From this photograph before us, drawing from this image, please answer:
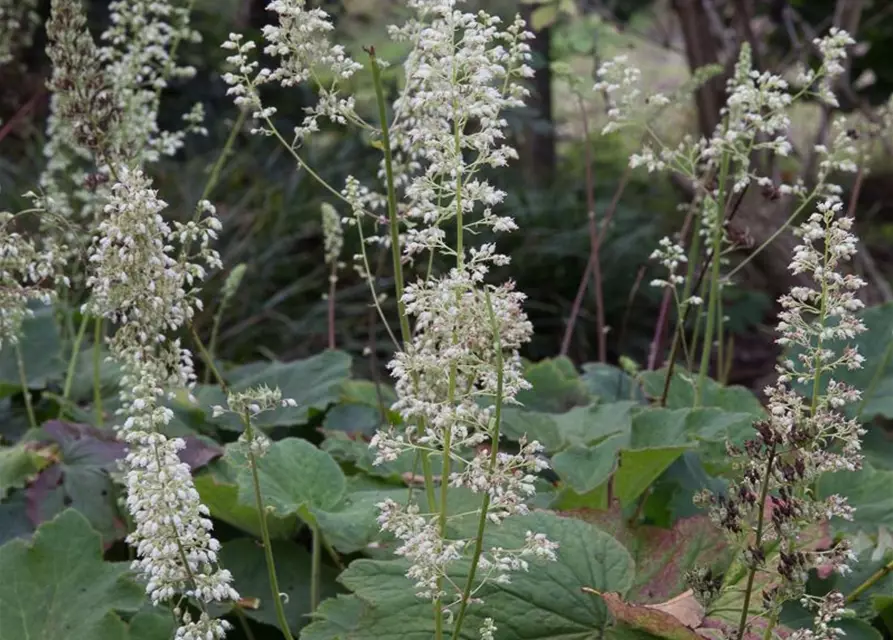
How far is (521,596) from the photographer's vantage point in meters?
1.73

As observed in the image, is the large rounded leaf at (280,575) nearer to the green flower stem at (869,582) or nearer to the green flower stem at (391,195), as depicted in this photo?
the green flower stem at (391,195)

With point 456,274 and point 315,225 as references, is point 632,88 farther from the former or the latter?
point 315,225

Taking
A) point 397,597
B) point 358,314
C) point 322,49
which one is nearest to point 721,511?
point 397,597

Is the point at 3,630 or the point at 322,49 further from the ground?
the point at 322,49

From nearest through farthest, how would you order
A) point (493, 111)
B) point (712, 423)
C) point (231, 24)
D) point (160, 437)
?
point (160, 437), point (493, 111), point (712, 423), point (231, 24)

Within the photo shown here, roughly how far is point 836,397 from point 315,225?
4339mm

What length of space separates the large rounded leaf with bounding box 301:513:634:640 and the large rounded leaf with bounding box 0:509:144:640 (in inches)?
12.7

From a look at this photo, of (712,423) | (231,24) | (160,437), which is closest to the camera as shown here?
(160,437)

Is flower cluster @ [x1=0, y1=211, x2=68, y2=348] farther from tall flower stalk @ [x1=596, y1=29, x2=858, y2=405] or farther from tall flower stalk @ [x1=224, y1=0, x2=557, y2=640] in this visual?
tall flower stalk @ [x1=596, y1=29, x2=858, y2=405]

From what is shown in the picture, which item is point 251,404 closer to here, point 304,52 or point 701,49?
point 304,52

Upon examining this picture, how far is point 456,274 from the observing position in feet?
4.54

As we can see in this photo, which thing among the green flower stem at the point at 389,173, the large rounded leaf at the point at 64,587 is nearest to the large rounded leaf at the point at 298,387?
the large rounded leaf at the point at 64,587

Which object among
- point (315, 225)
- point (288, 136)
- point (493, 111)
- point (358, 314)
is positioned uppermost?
point (493, 111)

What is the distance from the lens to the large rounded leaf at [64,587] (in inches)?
71.2
